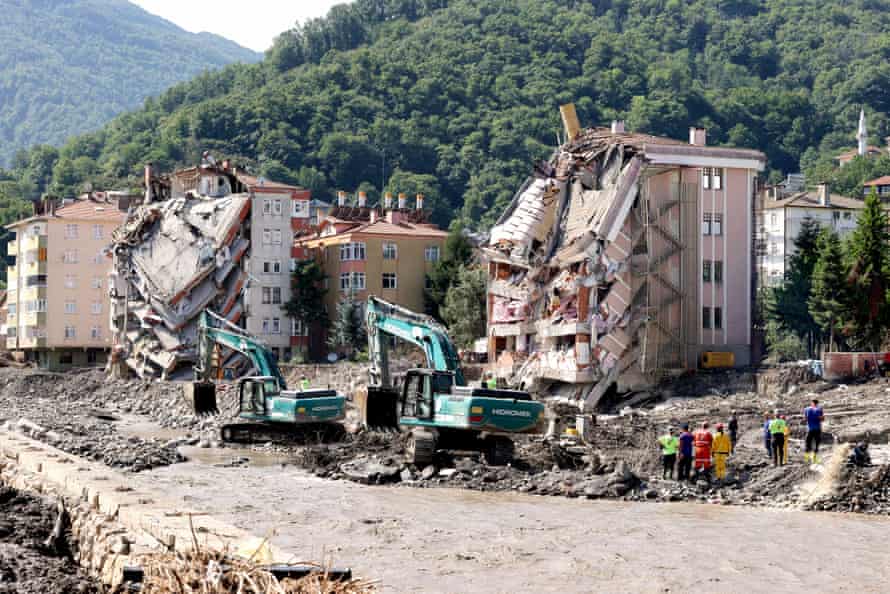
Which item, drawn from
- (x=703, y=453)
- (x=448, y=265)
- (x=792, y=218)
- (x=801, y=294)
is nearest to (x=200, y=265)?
(x=448, y=265)

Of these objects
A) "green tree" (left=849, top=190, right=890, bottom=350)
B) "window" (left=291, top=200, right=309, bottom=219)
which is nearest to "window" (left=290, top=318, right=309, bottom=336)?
"window" (left=291, top=200, right=309, bottom=219)

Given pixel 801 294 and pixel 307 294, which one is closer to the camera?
pixel 801 294

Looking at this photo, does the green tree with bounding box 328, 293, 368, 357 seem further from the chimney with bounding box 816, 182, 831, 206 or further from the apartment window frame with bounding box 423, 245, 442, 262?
the chimney with bounding box 816, 182, 831, 206

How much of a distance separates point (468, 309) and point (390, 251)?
1113 centimetres

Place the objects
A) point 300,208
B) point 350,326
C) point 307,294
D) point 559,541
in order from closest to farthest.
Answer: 1. point 559,541
2. point 350,326
3. point 307,294
4. point 300,208

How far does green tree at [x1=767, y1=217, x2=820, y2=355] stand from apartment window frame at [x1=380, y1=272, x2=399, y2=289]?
2482 cm

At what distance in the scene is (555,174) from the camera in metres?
66.3

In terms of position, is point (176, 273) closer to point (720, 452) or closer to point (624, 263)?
point (624, 263)

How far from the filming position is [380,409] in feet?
173

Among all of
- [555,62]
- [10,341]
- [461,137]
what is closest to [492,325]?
[10,341]

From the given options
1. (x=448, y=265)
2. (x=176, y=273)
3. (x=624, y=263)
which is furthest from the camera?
(x=176, y=273)

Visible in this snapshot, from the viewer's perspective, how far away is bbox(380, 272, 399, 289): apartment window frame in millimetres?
91000

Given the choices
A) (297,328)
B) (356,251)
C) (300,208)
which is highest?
(300,208)

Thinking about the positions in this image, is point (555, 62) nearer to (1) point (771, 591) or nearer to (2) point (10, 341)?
(2) point (10, 341)
